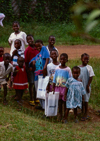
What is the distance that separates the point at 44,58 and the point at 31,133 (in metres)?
1.59

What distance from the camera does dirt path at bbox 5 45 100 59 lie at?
9546 millimetres

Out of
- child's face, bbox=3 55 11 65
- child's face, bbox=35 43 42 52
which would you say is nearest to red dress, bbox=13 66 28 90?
child's face, bbox=3 55 11 65

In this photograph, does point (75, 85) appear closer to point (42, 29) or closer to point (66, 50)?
point (66, 50)

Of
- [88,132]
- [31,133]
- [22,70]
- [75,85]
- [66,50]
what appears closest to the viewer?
[31,133]

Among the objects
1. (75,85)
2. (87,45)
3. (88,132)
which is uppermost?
(87,45)

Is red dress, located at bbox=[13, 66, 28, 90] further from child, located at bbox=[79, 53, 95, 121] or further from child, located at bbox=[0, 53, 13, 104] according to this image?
child, located at bbox=[79, 53, 95, 121]

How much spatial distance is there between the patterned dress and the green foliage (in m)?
11.8

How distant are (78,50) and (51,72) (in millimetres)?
5901

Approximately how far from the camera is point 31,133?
3613 mm

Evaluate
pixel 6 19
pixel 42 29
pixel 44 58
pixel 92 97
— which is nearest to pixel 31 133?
pixel 44 58

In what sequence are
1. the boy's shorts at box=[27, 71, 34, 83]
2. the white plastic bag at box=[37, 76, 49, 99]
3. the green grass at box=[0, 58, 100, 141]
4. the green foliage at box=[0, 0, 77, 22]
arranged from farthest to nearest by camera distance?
the green foliage at box=[0, 0, 77, 22] → the boy's shorts at box=[27, 71, 34, 83] → the white plastic bag at box=[37, 76, 49, 99] → the green grass at box=[0, 58, 100, 141]

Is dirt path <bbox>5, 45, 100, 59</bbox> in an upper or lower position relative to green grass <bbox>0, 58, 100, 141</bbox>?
upper

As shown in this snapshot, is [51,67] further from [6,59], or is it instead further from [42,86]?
[6,59]

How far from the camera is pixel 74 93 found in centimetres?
434
